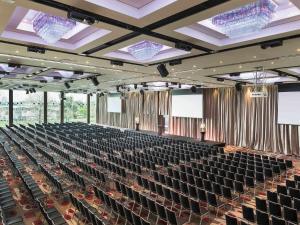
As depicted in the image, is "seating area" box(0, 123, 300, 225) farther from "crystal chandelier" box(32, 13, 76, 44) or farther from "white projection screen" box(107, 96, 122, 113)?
"white projection screen" box(107, 96, 122, 113)

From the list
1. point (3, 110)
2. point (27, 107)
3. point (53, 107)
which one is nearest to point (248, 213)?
point (3, 110)

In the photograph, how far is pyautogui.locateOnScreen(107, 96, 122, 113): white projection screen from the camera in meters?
28.3

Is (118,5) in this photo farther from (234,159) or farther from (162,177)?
(234,159)

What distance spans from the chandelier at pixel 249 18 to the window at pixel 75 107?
28.8 metres

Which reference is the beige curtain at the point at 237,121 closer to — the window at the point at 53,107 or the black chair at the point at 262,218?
the black chair at the point at 262,218

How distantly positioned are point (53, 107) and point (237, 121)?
2270 cm

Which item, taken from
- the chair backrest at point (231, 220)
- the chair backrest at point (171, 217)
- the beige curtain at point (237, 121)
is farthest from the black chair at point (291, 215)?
the beige curtain at point (237, 121)

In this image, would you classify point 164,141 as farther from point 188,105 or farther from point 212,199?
point 212,199

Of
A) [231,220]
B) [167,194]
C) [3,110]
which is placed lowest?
[167,194]

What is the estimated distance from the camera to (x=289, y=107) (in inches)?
561

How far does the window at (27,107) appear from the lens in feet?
90.4

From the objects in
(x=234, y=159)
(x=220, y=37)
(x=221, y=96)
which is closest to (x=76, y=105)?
(x=221, y=96)

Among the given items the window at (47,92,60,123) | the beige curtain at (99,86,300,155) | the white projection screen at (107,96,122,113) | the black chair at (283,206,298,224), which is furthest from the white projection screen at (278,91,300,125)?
the window at (47,92,60,123)

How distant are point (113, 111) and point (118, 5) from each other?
25.7 meters
